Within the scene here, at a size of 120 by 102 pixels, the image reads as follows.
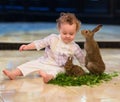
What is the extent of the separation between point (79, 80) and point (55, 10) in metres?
3.37

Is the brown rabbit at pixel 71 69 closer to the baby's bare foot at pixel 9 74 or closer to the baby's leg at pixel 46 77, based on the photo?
the baby's leg at pixel 46 77

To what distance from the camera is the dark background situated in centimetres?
564

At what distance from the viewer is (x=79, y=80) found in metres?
2.45

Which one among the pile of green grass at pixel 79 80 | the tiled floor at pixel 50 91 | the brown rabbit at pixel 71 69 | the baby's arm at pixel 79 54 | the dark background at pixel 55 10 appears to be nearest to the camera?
the tiled floor at pixel 50 91

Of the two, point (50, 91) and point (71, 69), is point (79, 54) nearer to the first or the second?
point (71, 69)

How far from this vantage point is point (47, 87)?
2.36m

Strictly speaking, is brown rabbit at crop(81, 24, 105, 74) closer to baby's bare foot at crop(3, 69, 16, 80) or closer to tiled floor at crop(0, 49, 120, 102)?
tiled floor at crop(0, 49, 120, 102)

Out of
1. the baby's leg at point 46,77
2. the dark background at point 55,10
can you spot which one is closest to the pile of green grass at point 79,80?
the baby's leg at point 46,77

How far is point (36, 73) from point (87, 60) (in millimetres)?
424

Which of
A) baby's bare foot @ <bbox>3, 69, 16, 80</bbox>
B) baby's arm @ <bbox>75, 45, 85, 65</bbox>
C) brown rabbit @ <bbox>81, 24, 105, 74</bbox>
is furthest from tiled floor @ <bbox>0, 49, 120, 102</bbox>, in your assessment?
baby's arm @ <bbox>75, 45, 85, 65</bbox>

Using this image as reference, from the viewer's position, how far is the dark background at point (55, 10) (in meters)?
5.64

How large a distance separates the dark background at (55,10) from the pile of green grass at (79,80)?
10.3 feet

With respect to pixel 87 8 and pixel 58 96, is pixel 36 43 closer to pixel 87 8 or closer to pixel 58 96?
pixel 58 96

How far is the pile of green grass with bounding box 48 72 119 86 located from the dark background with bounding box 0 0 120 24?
313 cm
